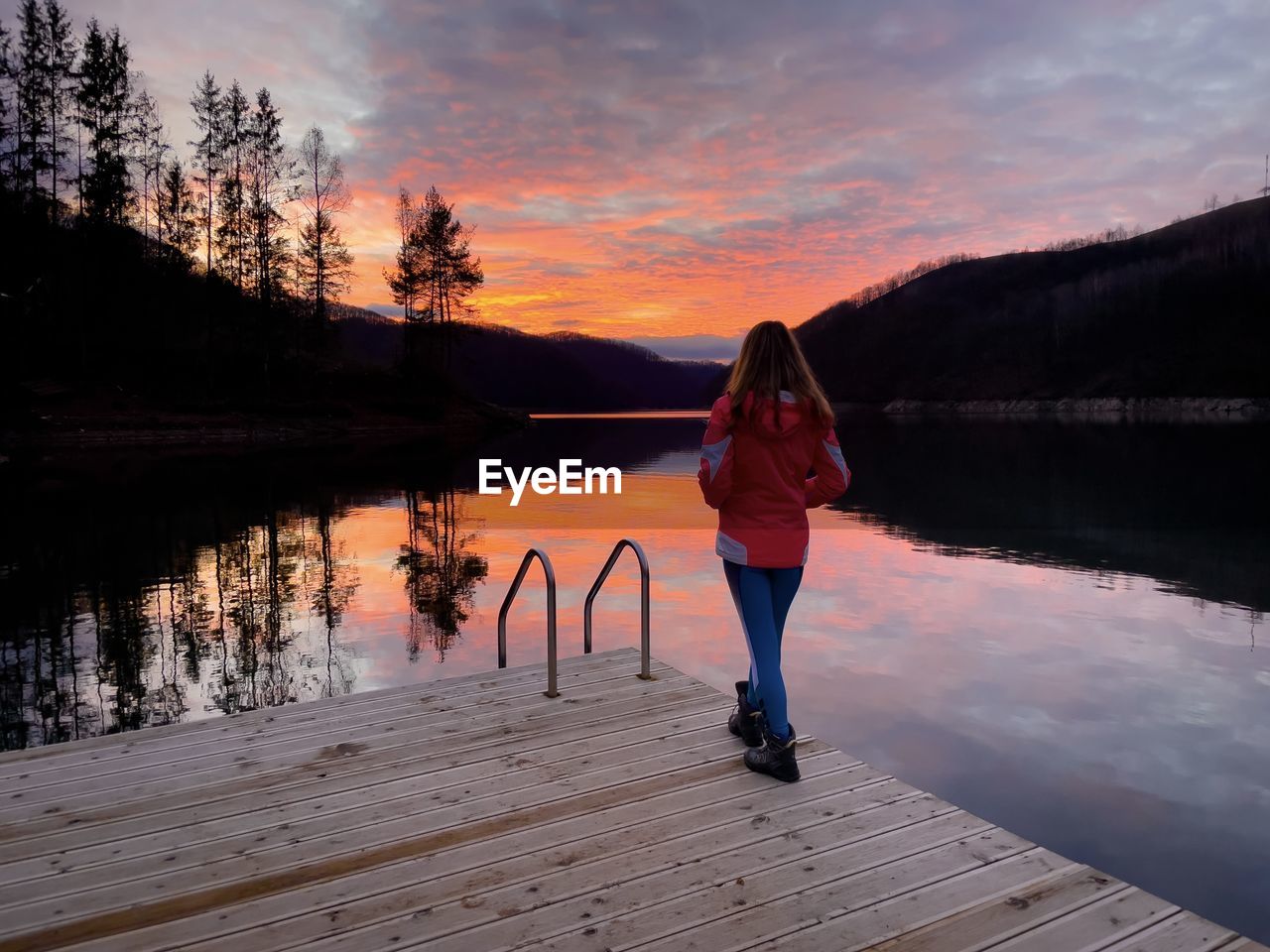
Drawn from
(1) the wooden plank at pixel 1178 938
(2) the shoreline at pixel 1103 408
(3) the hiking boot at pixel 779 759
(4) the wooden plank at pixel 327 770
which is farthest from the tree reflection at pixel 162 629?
(2) the shoreline at pixel 1103 408

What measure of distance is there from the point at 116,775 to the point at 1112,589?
13096 millimetres

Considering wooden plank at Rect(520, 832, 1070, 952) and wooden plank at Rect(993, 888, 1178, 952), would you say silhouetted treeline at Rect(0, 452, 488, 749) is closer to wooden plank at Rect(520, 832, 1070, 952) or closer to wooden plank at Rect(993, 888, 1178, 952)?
wooden plank at Rect(520, 832, 1070, 952)

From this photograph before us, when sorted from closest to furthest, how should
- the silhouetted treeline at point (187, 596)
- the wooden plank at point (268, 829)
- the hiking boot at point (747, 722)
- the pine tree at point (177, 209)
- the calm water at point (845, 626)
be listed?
the wooden plank at point (268, 829)
the hiking boot at point (747, 722)
the calm water at point (845, 626)
the silhouetted treeline at point (187, 596)
the pine tree at point (177, 209)

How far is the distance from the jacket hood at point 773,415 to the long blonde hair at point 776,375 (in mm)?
18

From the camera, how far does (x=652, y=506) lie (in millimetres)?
22875

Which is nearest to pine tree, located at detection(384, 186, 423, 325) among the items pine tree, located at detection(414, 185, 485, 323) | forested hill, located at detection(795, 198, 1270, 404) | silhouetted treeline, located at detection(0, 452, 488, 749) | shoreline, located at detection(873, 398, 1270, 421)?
pine tree, located at detection(414, 185, 485, 323)

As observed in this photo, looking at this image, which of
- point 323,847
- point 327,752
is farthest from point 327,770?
point 323,847

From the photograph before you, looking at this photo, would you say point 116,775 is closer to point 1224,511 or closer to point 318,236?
point 1224,511

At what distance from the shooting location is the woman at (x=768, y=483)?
4129mm

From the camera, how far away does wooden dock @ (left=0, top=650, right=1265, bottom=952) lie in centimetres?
309

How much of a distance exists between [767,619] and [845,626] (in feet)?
21.6

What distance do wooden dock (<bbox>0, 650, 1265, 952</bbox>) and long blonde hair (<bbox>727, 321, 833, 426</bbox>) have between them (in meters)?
2.05

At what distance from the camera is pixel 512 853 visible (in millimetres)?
3662

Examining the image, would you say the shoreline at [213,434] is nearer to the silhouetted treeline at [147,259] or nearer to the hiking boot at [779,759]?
the silhouetted treeline at [147,259]
